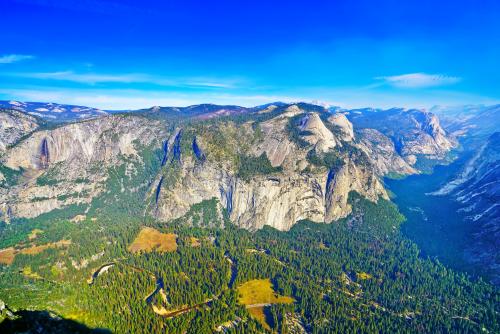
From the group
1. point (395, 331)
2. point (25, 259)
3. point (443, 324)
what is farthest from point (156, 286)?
point (443, 324)

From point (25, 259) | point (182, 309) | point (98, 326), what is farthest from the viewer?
point (25, 259)

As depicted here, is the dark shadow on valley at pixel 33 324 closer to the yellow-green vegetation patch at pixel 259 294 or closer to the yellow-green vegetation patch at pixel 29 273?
the yellow-green vegetation patch at pixel 259 294

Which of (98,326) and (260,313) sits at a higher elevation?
(98,326)

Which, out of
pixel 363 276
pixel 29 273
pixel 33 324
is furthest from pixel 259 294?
pixel 29 273

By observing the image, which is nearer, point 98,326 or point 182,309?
point 98,326

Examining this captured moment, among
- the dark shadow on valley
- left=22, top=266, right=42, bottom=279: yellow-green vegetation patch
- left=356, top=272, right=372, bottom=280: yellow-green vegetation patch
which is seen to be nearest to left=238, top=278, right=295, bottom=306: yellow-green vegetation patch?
left=356, top=272, right=372, bottom=280: yellow-green vegetation patch

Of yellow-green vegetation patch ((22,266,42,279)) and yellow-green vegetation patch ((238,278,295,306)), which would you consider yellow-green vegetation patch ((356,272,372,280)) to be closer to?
yellow-green vegetation patch ((238,278,295,306))

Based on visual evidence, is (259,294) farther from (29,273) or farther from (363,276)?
(29,273)

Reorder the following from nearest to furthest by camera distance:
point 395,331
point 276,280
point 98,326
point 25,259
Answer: point 98,326
point 395,331
point 276,280
point 25,259

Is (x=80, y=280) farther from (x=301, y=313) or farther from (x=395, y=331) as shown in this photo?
(x=395, y=331)
